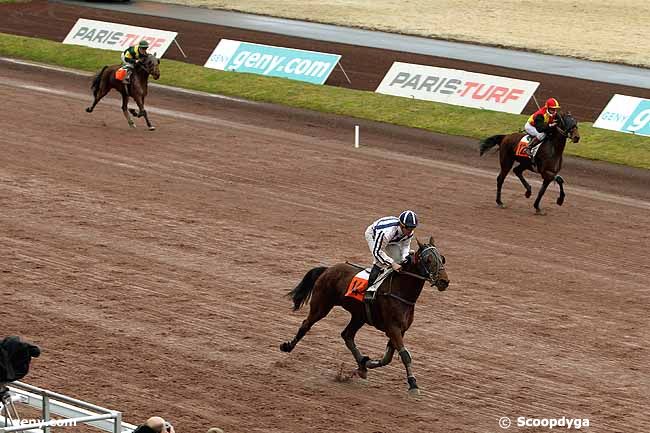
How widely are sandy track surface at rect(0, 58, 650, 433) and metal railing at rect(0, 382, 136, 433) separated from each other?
220 centimetres

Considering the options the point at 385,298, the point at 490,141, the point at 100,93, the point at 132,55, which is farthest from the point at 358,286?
the point at 100,93

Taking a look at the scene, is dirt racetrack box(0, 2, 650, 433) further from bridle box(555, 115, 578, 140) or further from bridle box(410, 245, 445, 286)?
bridle box(555, 115, 578, 140)

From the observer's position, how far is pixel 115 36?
3688 centimetres

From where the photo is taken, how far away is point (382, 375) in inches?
523

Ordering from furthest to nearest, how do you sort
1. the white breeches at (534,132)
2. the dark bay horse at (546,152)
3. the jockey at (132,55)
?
the jockey at (132,55) < the white breeches at (534,132) < the dark bay horse at (546,152)

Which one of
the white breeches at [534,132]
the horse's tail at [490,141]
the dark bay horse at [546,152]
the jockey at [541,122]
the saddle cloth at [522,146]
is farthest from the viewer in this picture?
the horse's tail at [490,141]

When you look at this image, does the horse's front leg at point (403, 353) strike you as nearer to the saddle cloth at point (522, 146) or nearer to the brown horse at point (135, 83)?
the saddle cloth at point (522, 146)

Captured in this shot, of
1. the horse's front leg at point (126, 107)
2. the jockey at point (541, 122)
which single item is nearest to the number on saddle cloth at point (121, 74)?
the horse's front leg at point (126, 107)

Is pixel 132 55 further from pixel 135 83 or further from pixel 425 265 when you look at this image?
pixel 425 265

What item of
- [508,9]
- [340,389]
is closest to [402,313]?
[340,389]

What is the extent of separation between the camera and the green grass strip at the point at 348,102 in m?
26.6

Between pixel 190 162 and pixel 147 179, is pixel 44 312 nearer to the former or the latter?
pixel 147 179

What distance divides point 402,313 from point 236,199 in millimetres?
9429

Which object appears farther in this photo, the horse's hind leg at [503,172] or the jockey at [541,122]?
the horse's hind leg at [503,172]
